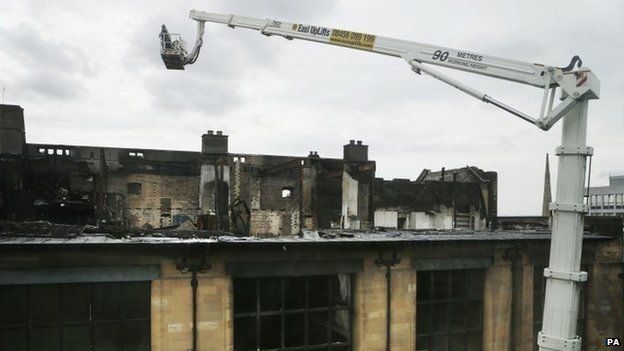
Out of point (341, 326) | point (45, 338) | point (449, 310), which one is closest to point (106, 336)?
point (45, 338)

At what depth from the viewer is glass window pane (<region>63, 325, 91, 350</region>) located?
8172 mm

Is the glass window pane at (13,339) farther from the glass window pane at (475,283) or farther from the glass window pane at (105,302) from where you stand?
the glass window pane at (475,283)

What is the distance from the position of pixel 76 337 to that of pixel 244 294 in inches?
126

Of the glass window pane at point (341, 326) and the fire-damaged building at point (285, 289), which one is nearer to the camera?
the fire-damaged building at point (285, 289)

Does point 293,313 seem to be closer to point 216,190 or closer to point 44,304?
point 44,304

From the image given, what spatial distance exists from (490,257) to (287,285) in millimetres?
5296

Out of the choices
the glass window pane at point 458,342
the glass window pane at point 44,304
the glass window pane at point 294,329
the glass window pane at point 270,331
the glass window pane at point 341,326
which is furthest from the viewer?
the glass window pane at point 458,342

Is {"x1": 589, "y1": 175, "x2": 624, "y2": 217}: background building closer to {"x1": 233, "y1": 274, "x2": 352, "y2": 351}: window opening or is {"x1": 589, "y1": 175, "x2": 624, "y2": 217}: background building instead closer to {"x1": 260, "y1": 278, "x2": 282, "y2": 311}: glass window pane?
{"x1": 233, "y1": 274, "x2": 352, "y2": 351}: window opening

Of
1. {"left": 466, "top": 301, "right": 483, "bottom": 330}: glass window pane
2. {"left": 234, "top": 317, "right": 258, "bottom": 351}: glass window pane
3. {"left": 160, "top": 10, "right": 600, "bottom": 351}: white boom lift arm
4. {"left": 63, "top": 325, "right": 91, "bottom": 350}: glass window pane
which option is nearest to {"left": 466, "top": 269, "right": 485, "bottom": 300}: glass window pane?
{"left": 466, "top": 301, "right": 483, "bottom": 330}: glass window pane

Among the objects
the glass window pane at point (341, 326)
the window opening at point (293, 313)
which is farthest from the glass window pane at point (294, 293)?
the glass window pane at point (341, 326)

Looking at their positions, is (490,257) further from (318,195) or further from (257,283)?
(318,195)

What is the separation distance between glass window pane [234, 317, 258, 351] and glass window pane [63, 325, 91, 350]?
2.80 metres

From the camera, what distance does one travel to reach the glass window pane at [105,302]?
8312 mm

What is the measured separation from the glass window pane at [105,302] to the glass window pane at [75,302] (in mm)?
137
